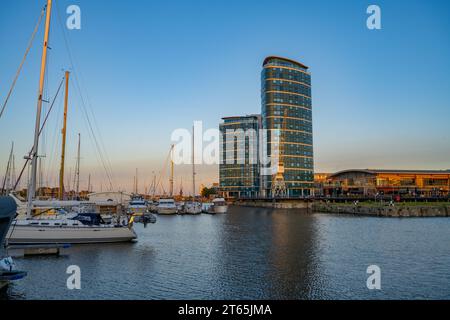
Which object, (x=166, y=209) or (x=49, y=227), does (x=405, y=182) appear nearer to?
(x=166, y=209)

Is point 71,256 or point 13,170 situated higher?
point 13,170

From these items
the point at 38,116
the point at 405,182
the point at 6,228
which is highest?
A: the point at 38,116

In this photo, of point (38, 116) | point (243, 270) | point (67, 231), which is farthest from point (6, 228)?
point (67, 231)

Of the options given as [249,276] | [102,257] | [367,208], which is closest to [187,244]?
[102,257]

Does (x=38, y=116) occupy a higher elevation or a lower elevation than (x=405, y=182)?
higher

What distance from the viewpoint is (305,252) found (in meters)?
35.7

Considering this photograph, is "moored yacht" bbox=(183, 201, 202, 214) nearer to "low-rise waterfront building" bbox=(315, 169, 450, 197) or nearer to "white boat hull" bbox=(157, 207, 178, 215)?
"white boat hull" bbox=(157, 207, 178, 215)

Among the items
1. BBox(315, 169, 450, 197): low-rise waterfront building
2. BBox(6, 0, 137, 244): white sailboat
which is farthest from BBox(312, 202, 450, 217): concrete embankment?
BBox(6, 0, 137, 244): white sailboat

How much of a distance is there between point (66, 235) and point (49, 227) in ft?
6.49

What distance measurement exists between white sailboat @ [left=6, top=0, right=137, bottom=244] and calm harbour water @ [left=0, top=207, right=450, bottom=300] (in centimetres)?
167

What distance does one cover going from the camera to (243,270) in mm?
27453

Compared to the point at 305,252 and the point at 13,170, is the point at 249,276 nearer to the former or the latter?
the point at 305,252

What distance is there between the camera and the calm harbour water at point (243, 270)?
70.4ft
